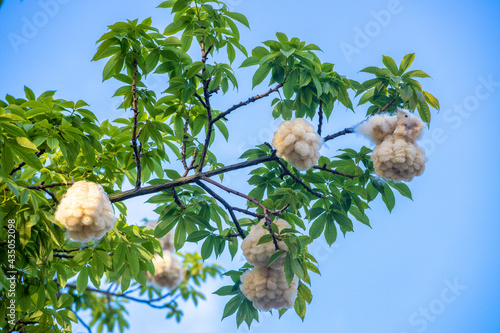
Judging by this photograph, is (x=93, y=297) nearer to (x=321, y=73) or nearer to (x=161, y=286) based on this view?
(x=161, y=286)

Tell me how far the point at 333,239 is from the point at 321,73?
3.68 ft

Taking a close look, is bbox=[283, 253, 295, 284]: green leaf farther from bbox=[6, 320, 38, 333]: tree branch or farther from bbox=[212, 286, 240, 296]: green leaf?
bbox=[6, 320, 38, 333]: tree branch

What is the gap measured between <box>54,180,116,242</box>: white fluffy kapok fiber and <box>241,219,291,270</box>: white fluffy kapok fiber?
2.68 ft

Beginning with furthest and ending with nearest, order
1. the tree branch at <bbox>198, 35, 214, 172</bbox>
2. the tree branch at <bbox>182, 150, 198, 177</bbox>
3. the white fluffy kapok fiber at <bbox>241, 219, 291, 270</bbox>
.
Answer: the tree branch at <bbox>182, 150, 198, 177</bbox>
the tree branch at <bbox>198, 35, 214, 172</bbox>
the white fluffy kapok fiber at <bbox>241, 219, 291, 270</bbox>

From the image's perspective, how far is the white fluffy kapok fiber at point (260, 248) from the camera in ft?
9.30

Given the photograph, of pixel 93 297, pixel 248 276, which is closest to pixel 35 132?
pixel 248 276

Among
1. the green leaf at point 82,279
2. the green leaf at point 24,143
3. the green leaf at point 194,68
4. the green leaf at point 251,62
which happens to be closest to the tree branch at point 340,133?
the green leaf at point 251,62

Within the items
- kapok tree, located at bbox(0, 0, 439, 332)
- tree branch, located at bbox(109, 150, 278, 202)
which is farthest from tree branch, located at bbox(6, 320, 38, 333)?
tree branch, located at bbox(109, 150, 278, 202)

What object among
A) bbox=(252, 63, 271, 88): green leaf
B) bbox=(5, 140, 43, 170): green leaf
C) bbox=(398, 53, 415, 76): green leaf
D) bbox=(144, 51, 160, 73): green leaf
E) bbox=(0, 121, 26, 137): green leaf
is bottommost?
bbox=(5, 140, 43, 170): green leaf

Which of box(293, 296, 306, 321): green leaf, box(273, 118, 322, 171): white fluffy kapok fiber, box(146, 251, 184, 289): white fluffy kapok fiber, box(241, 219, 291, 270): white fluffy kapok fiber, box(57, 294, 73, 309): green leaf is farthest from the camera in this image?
box(146, 251, 184, 289): white fluffy kapok fiber

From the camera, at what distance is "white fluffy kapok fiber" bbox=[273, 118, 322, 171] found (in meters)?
2.71

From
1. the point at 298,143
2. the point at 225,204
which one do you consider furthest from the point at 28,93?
the point at 298,143

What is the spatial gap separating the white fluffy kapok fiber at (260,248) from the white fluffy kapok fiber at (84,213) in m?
0.82

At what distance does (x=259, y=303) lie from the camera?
117 inches
